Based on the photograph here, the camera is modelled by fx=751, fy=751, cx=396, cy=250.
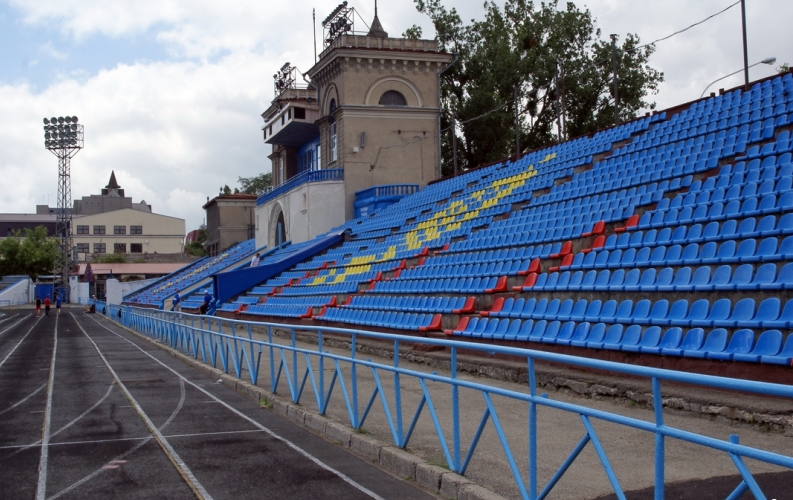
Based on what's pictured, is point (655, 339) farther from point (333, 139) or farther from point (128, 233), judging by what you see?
point (128, 233)

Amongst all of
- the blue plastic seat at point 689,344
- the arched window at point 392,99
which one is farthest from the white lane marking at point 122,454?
the arched window at point 392,99

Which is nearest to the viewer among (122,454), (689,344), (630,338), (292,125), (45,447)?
(122,454)

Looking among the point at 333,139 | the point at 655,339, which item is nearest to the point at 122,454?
the point at 655,339

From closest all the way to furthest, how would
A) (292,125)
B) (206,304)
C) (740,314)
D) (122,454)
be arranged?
(122,454) < (740,314) < (206,304) < (292,125)

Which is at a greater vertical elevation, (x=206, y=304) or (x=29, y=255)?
(x=29, y=255)

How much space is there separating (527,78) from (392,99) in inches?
564

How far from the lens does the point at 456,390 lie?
21.0 feet

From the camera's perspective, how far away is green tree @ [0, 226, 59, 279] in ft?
310

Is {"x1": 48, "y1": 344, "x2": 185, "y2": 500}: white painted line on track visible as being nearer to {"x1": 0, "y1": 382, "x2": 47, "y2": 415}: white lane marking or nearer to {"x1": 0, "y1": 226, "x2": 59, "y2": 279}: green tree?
{"x1": 0, "y1": 382, "x2": 47, "y2": 415}: white lane marking

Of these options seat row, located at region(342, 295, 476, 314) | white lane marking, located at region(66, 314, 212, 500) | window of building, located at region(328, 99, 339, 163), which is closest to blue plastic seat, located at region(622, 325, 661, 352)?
seat row, located at region(342, 295, 476, 314)

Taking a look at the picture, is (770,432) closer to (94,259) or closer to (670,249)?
(670,249)

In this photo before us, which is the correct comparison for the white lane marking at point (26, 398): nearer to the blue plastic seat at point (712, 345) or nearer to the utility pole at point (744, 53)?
the blue plastic seat at point (712, 345)

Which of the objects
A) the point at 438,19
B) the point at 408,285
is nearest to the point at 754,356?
the point at 408,285

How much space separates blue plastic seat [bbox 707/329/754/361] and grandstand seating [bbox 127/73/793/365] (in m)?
0.02
